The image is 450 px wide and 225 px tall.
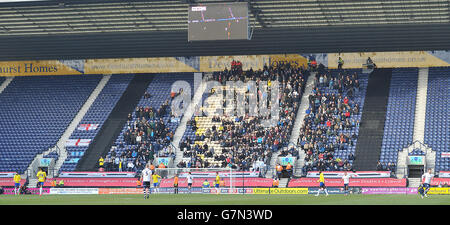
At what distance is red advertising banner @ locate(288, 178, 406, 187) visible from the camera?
45.8 m

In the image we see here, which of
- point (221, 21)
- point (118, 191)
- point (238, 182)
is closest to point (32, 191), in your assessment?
point (118, 191)

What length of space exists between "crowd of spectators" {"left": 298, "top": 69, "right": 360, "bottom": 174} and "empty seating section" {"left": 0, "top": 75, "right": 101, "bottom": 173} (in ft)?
63.5

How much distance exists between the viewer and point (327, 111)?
54656 millimetres

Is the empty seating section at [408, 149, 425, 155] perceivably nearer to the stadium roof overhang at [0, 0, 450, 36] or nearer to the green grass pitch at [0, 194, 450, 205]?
the stadium roof overhang at [0, 0, 450, 36]

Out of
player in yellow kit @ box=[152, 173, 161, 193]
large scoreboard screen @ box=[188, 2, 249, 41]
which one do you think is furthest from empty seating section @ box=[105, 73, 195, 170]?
large scoreboard screen @ box=[188, 2, 249, 41]

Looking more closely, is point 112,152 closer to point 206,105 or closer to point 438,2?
point 206,105

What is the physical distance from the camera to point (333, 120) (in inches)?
2115

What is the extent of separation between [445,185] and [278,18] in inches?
700

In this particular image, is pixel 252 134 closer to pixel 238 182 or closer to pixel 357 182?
pixel 238 182

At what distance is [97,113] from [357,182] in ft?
76.8

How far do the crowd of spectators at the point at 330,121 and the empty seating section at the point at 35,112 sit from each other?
762 inches

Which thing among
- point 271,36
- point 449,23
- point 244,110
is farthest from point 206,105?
point 449,23

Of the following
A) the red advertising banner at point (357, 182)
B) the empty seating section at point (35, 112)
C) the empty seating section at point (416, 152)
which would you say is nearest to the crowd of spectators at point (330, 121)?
the red advertising banner at point (357, 182)

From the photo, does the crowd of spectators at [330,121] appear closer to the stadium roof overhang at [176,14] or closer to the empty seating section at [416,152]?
the empty seating section at [416,152]
